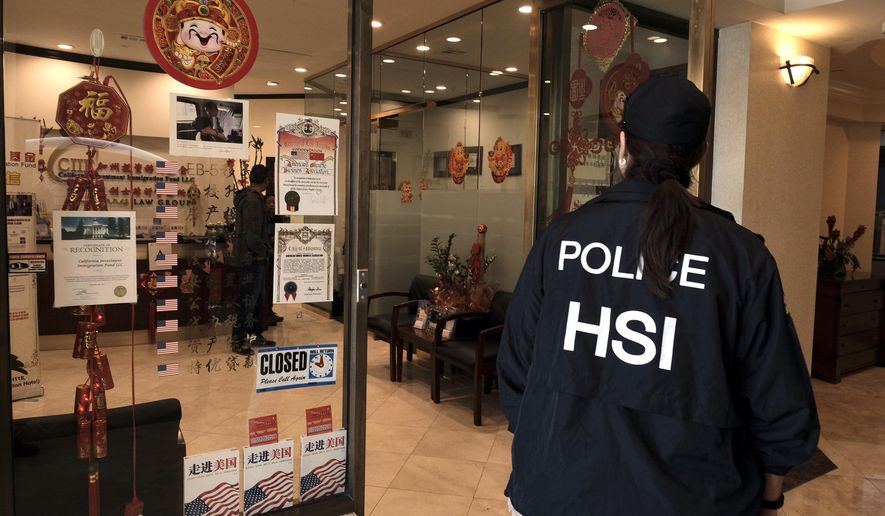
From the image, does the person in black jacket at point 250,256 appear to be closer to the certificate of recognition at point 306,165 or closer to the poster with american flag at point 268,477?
the certificate of recognition at point 306,165

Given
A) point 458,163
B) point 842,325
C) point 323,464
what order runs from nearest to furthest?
point 323,464
point 842,325
point 458,163

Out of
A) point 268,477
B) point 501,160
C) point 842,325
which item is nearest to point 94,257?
point 268,477

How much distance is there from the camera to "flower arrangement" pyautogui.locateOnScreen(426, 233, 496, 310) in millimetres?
5035

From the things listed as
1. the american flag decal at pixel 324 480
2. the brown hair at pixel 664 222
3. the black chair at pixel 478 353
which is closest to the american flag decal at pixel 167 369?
the american flag decal at pixel 324 480

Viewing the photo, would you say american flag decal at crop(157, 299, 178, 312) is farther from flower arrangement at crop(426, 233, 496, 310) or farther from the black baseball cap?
flower arrangement at crop(426, 233, 496, 310)

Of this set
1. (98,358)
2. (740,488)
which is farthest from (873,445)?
(98,358)

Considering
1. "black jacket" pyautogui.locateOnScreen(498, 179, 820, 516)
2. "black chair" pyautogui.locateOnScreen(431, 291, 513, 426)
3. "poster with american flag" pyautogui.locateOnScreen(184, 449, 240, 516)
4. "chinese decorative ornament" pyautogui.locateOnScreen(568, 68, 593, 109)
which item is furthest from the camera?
"black chair" pyautogui.locateOnScreen(431, 291, 513, 426)

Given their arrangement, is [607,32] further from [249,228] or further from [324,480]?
[324,480]

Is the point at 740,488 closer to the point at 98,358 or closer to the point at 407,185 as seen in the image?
the point at 98,358

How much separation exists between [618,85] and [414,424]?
2517 millimetres

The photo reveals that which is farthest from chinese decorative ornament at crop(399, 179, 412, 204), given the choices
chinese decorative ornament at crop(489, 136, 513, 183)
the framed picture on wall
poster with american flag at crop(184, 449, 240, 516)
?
poster with american flag at crop(184, 449, 240, 516)

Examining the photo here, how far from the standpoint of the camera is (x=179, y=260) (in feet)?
7.14

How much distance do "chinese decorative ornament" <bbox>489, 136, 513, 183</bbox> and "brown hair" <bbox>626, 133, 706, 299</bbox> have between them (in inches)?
150

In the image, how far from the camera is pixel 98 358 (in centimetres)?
210
